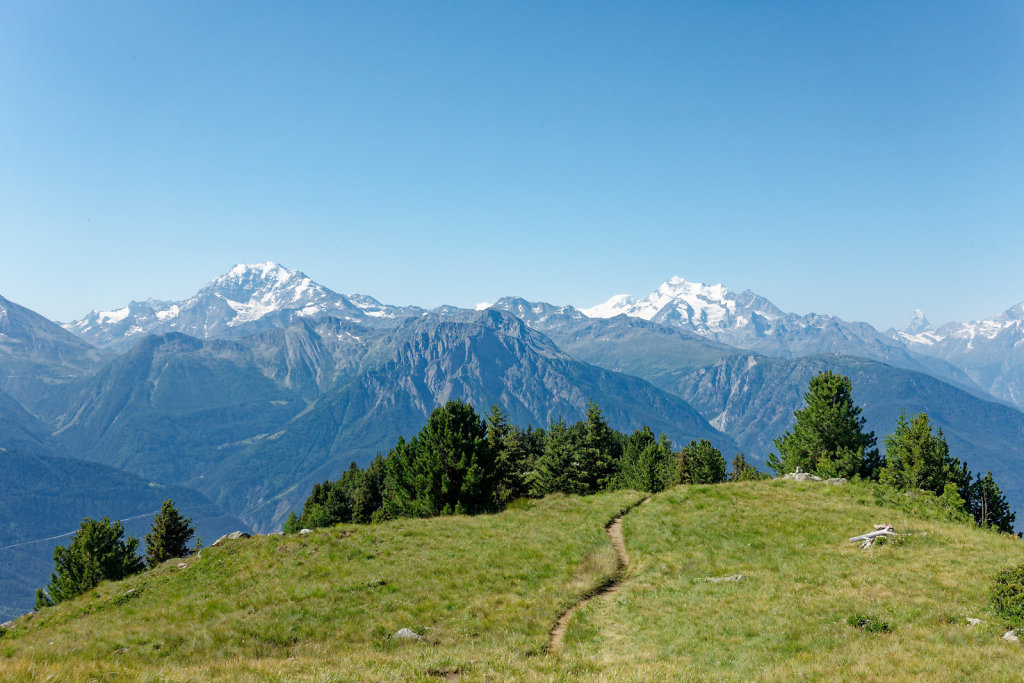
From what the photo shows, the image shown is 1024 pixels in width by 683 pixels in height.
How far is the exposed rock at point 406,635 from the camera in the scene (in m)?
20.1

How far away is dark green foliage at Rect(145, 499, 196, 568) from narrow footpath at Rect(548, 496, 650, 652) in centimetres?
6749

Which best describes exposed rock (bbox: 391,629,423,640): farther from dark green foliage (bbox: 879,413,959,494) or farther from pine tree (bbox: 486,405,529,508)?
dark green foliage (bbox: 879,413,959,494)

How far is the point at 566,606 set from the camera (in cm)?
2316

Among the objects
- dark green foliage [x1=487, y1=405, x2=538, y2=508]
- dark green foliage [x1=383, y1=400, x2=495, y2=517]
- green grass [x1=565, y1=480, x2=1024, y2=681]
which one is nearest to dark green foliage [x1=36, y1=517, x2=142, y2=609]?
dark green foliage [x1=383, y1=400, x2=495, y2=517]

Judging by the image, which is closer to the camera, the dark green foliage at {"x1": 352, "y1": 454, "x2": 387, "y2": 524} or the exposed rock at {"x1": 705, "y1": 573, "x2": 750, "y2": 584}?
the exposed rock at {"x1": 705, "y1": 573, "x2": 750, "y2": 584}

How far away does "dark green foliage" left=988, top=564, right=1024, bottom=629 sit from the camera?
1630 cm

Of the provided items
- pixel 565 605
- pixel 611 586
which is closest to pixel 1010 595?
pixel 611 586

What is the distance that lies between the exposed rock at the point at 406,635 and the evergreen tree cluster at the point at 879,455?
38575 millimetres

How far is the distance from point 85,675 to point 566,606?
17.4m

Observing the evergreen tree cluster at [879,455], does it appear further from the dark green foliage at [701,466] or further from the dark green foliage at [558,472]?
the dark green foliage at [558,472]

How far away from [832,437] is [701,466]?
4031 cm

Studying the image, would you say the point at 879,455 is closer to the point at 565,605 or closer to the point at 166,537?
A: the point at 565,605

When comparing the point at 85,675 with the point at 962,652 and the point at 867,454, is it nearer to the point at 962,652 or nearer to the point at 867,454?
the point at 962,652

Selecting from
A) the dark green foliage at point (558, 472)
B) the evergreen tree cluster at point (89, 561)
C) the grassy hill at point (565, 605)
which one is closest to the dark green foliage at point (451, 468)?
the grassy hill at point (565, 605)
